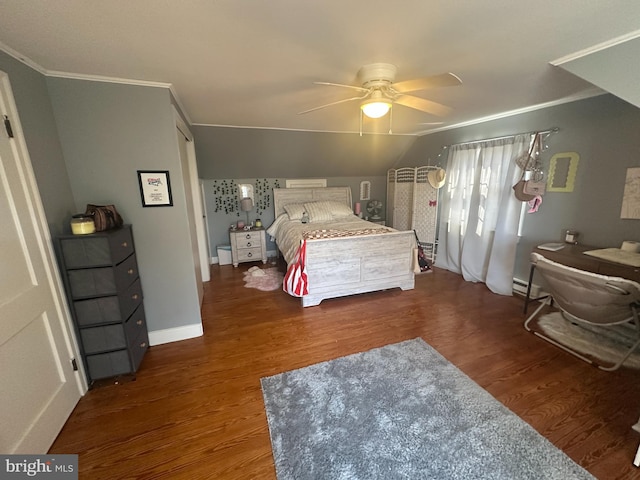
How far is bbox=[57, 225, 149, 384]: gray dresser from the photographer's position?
166cm

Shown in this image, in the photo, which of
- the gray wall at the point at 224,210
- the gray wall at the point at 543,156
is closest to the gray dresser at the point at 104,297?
the gray wall at the point at 543,156

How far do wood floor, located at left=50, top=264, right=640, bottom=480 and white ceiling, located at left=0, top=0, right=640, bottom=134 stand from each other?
7.10 ft

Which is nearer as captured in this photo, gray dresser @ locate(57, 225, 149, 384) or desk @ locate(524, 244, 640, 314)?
gray dresser @ locate(57, 225, 149, 384)

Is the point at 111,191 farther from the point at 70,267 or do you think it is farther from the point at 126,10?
the point at 126,10

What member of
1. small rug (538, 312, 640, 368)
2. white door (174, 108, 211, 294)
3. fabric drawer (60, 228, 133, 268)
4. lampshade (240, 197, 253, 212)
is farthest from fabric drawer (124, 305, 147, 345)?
small rug (538, 312, 640, 368)

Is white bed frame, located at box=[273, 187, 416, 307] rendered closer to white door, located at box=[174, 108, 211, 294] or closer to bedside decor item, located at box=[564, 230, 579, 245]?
white door, located at box=[174, 108, 211, 294]

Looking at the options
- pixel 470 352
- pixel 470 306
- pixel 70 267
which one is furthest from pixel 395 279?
pixel 70 267

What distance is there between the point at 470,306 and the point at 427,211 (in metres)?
1.89

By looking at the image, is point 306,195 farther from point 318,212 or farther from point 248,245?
point 248,245

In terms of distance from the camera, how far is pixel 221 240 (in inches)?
185

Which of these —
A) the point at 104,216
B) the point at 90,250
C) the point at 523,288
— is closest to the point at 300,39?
the point at 104,216

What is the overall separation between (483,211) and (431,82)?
2.57 m

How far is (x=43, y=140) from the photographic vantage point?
1.65m

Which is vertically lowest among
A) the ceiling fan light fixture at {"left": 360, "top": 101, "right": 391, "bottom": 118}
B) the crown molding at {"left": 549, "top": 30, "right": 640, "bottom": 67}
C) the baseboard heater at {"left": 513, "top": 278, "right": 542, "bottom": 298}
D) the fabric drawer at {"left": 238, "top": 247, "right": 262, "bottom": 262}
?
the baseboard heater at {"left": 513, "top": 278, "right": 542, "bottom": 298}
